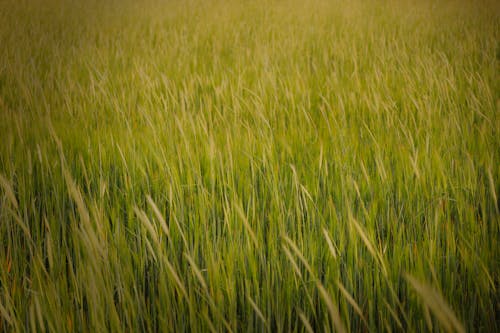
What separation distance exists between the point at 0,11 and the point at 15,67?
9.28ft

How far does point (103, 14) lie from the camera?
4277 millimetres

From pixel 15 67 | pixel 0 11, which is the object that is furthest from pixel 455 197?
pixel 0 11

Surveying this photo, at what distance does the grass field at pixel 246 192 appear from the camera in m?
0.57

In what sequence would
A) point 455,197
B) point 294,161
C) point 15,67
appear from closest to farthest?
point 455,197, point 294,161, point 15,67

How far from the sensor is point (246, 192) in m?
0.90

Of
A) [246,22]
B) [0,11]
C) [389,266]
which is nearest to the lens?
[389,266]

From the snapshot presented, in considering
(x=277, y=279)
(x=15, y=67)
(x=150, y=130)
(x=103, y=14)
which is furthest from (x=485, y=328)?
(x=103, y=14)

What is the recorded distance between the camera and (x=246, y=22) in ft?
12.4

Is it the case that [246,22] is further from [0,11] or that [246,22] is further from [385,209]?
[385,209]

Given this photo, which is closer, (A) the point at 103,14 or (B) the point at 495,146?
(B) the point at 495,146

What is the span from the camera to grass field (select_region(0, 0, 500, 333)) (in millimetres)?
570

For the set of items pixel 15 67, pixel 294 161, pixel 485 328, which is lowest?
pixel 485 328

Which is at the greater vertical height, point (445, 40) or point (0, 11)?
point (0, 11)

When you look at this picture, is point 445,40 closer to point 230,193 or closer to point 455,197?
point 455,197
